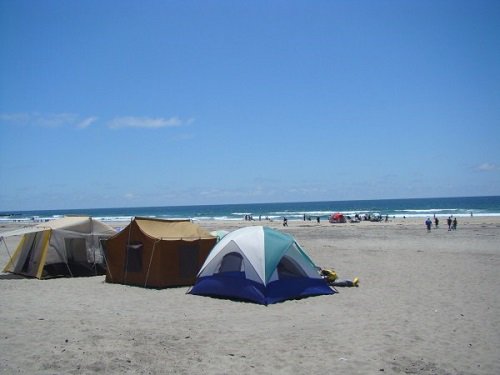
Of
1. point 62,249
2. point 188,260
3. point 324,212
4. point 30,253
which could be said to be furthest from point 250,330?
point 324,212

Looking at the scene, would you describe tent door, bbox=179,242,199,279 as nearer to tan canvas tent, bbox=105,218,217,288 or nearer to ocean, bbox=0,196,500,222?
tan canvas tent, bbox=105,218,217,288

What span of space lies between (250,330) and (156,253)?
5375 mm

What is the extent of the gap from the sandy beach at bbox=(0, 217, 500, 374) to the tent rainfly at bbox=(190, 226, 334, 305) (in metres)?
0.35

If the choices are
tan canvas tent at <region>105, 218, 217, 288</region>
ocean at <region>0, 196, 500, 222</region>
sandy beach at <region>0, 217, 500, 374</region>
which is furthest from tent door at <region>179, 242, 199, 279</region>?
ocean at <region>0, 196, 500, 222</region>

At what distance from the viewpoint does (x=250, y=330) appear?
8.48 meters

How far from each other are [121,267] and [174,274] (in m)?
1.81

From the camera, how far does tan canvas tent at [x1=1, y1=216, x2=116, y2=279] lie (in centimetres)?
1512

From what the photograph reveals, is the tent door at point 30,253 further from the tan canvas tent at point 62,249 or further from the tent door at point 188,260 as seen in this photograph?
the tent door at point 188,260

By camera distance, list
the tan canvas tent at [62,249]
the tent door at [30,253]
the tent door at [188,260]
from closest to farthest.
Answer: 1. the tent door at [188,260]
2. the tan canvas tent at [62,249]
3. the tent door at [30,253]

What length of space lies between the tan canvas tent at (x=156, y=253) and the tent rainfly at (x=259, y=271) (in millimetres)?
1361

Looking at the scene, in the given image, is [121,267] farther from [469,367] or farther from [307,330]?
[469,367]

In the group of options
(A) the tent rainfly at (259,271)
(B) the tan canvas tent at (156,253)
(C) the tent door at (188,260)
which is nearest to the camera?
(A) the tent rainfly at (259,271)

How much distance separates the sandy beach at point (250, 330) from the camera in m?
6.51

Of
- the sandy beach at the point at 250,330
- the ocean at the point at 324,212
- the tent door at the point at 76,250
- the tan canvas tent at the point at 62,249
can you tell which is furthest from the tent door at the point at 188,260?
the ocean at the point at 324,212
